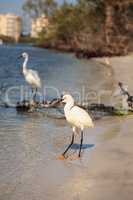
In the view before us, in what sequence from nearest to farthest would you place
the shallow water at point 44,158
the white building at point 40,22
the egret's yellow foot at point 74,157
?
the shallow water at point 44,158 < the egret's yellow foot at point 74,157 < the white building at point 40,22

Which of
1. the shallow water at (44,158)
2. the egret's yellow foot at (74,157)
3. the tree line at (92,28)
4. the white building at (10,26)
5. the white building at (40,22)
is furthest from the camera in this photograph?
the white building at (10,26)

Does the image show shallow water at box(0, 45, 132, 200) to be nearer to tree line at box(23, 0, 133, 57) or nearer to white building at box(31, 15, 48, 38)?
tree line at box(23, 0, 133, 57)

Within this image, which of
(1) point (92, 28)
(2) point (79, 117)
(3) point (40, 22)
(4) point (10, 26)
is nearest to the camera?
(2) point (79, 117)

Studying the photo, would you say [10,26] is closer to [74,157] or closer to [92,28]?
[92,28]

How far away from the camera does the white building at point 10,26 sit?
15825cm

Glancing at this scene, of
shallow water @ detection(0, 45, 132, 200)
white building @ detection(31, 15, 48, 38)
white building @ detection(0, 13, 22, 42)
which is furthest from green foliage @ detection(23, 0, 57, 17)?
shallow water @ detection(0, 45, 132, 200)

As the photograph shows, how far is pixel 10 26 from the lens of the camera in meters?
163

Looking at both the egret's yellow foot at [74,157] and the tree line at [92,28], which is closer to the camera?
the egret's yellow foot at [74,157]

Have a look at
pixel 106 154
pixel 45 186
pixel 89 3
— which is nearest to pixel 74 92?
pixel 106 154

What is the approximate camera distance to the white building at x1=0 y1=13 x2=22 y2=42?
15825 centimetres

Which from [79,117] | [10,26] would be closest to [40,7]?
[10,26]

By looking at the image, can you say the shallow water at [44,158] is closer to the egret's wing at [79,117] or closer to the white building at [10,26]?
the egret's wing at [79,117]

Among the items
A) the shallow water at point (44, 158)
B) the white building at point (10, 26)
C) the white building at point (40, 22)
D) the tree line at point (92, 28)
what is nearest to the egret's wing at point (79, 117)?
the shallow water at point (44, 158)

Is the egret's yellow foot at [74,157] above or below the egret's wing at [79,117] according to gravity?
below
